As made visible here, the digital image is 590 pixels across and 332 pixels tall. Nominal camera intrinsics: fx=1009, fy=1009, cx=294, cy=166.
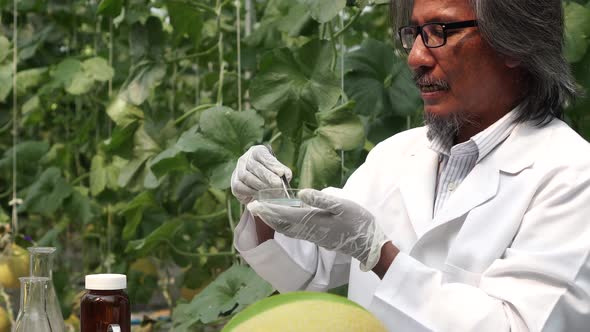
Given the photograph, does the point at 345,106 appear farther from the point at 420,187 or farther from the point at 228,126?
the point at 420,187

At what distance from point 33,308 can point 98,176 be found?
181 cm

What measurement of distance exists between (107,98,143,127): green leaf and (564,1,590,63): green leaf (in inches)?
47.4

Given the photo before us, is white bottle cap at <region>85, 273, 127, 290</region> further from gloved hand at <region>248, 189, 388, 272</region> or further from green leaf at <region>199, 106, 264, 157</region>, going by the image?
green leaf at <region>199, 106, 264, 157</region>

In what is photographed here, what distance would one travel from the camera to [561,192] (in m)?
1.30

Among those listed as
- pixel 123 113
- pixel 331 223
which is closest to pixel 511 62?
pixel 331 223

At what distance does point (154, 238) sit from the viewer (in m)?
2.45

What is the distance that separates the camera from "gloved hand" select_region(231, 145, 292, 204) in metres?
1.38

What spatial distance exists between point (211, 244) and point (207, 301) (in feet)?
3.11

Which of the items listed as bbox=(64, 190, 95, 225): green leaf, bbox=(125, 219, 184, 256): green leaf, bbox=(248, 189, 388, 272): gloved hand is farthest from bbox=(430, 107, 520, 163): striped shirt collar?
bbox=(64, 190, 95, 225): green leaf

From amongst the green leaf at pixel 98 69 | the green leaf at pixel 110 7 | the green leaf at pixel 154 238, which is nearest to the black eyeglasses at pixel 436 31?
the green leaf at pixel 154 238

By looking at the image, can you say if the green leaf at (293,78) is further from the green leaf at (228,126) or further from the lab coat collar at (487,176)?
the lab coat collar at (487,176)

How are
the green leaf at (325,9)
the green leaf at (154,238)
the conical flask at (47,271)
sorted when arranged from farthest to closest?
1. the green leaf at (154,238)
2. the green leaf at (325,9)
3. the conical flask at (47,271)

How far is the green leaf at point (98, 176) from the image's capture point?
303cm

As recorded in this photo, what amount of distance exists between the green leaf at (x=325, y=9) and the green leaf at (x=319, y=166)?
26 cm
